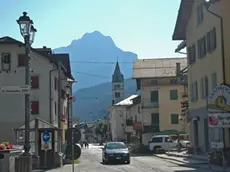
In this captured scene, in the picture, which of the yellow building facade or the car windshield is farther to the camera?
the yellow building facade

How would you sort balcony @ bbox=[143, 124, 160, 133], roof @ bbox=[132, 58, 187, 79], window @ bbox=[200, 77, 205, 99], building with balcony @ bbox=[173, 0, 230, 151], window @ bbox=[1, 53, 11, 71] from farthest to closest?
1. roof @ bbox=[132, 58, 187, 79]
2. balcony @ bbox=[143, 124, 160, 133]
3. window @ bbox=[1, 53, 11, 71]
4. window @ bbox=[200, 77, 205, 99]
5. building with balcony @ bbox=[173, 0, 230, 151]

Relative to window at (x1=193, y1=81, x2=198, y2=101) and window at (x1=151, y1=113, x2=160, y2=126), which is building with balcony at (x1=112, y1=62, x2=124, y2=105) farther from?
window at (x1=193, y1=81, x2=198, y2=101)

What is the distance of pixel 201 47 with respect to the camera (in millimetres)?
34281

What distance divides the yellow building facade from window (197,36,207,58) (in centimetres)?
3007

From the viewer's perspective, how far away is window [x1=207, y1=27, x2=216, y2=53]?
30250mm

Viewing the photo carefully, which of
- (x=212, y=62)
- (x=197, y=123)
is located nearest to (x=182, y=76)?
(x=197, y=123)

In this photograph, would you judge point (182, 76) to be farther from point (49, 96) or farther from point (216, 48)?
point (216, 48)

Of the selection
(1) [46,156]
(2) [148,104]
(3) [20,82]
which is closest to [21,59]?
(3) [20,82]

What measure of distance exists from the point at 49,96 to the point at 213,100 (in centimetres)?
3040

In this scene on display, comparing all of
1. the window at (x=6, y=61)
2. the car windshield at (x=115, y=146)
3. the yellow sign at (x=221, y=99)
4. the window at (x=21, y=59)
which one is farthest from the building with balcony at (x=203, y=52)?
the window at (x=6, y=61)

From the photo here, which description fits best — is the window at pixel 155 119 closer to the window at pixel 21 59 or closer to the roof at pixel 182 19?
the roof at pixel 182 19

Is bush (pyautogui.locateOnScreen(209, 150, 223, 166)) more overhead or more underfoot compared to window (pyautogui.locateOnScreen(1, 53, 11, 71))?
more underfoot

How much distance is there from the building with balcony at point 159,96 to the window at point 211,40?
32939 mm

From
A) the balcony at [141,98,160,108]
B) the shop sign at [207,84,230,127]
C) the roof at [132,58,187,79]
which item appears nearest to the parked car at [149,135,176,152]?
the balcony at [141,98,160,108]
